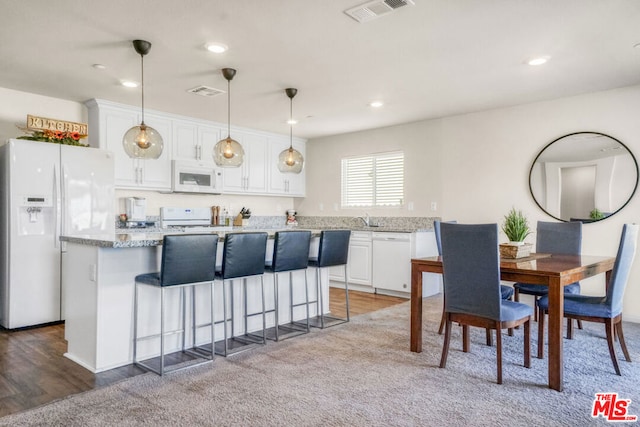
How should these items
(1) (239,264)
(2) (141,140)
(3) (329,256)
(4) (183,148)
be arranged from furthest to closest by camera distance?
(4) (183,148) < (3) (329,256) < (2) (141,140) < (1) (239,264)

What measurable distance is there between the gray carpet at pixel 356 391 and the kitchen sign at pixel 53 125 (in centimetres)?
276

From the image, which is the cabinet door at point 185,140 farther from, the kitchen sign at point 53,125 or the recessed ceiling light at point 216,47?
the recessed ceiling light at point 216,47

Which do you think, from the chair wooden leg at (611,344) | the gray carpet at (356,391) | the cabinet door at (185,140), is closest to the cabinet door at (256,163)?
the cabinet door at (185,140)

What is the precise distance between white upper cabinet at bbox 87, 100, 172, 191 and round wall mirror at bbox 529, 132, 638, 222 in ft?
14.2

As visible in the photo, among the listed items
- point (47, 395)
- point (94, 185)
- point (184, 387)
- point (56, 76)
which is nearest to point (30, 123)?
point (56, 76)

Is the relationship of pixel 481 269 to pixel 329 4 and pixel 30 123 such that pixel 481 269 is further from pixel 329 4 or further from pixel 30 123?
pixel 30 123

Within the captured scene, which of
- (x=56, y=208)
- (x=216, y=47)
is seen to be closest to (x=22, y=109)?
(x=56, y=208)

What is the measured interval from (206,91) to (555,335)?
3.70m

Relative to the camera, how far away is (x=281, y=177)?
22.3ft

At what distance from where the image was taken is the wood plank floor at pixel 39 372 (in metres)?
2.41

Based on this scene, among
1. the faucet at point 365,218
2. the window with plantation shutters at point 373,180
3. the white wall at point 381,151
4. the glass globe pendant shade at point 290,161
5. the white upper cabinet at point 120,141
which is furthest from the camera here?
the faucet at point 365,218

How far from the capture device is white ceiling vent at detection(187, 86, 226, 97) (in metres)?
4.26

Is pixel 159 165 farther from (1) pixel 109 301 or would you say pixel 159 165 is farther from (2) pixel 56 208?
(1) pixel 109 301

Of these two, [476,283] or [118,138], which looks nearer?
[476,283]
